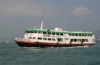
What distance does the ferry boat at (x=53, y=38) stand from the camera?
5115cm

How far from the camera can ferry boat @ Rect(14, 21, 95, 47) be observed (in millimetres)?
51153

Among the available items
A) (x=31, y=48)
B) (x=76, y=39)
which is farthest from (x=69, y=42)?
(x=31, y=48)

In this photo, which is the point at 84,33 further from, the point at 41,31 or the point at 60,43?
the point at 41,31

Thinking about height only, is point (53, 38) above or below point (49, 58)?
above

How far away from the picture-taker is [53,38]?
54.6 meters

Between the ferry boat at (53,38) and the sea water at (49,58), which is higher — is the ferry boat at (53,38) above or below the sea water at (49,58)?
above

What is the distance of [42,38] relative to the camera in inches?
2067

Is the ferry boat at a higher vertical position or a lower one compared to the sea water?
higher

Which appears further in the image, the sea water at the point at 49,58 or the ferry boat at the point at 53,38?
→ the ferry boat at the point at 53,38

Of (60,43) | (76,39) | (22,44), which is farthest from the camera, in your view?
(76,39)

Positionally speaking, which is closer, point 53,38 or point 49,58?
point 49,58

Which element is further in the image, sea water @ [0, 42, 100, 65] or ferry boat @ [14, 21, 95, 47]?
ferry boat @ [14, 21, 95, 47]

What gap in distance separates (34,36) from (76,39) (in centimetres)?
1296

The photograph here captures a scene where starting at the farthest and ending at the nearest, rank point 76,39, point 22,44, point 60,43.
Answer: point 76,39
point 60,43
point 22,44
